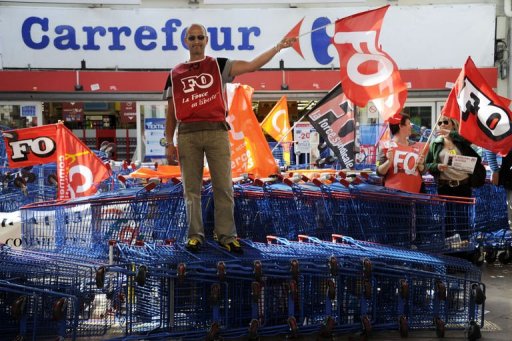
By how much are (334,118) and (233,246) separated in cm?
459

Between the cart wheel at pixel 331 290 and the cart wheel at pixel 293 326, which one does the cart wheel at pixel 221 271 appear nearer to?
the cart wheel at pixel 293 326

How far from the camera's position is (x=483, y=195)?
9.28 metres

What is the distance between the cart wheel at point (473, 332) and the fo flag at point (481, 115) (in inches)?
118

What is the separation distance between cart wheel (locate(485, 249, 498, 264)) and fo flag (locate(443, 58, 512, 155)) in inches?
59.0

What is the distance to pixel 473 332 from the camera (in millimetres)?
5566

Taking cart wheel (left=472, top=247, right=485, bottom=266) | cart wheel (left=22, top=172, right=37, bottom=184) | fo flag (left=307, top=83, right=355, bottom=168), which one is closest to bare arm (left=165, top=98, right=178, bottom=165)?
fo flag (left=307, top=83, right=355, bottom=168)

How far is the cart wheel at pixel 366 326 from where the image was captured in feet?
17.8

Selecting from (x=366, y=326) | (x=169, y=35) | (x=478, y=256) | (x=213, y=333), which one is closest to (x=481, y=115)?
(x=478, y=256)

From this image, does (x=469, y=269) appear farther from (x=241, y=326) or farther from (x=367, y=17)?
(x=367, y=17)

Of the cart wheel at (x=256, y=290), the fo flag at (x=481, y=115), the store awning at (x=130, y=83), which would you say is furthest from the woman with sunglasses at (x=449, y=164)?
the store awning at (x=130, y=83)

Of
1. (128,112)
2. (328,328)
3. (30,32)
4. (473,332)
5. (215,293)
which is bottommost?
(473,332)

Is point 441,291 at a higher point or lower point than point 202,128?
lower

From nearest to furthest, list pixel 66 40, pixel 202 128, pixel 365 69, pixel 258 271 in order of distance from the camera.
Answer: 1. pixel 258 271
2. pixel 202 128
3. pixel 365 69
4. pixel 66 40

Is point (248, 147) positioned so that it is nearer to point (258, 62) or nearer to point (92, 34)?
point (258, 62)
